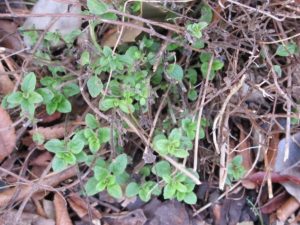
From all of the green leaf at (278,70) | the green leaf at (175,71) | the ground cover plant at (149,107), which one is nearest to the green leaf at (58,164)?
the ground cover plant at (149,107)

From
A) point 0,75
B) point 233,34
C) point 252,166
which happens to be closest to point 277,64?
point 233,34

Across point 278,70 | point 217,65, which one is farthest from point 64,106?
point 278,70

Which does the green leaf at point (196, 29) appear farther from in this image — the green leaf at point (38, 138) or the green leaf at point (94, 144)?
the green leaf at point (38, 138)

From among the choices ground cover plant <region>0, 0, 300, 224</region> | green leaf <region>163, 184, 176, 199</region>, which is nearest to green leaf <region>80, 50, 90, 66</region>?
ground cover plant <region>0, 0, 300, 224</region>

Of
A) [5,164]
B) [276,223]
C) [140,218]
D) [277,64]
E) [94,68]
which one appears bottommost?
[276,223]

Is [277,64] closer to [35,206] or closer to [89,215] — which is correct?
[89,215]

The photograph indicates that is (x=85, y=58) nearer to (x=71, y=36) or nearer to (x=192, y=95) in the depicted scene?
(x=71, y=36)
